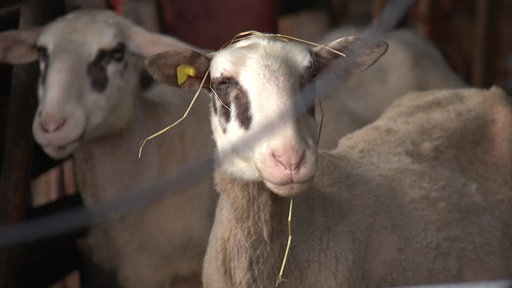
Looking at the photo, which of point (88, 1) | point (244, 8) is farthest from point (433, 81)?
point (88, 1)

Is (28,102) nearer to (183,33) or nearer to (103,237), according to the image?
(103,237)

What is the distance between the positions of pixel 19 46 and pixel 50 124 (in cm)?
66

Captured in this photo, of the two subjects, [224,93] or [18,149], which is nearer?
[224,93]

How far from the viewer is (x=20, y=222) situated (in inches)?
174

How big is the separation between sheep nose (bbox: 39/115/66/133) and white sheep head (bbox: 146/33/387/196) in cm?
98

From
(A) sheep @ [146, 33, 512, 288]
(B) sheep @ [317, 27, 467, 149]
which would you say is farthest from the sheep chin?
(B) sheep @ [317, 27, 467, 149]

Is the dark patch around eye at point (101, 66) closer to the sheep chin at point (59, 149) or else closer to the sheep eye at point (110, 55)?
the sheep eye at point (110, 55)

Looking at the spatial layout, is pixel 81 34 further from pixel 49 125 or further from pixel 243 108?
pixel 243 108

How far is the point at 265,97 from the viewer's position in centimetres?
288

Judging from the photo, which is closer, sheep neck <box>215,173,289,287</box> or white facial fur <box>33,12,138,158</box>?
sheep neck <box>215,173,289,287</box>

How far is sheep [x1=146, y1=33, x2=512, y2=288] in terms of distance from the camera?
2.92 metres

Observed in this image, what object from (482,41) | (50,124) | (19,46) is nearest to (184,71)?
(50,124)

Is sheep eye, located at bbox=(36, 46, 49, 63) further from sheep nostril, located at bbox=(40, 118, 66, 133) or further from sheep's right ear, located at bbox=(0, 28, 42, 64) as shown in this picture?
sheep nostril, located at bbox=(40, 118, 66, 133)

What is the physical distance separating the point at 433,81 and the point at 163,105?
2.08m
